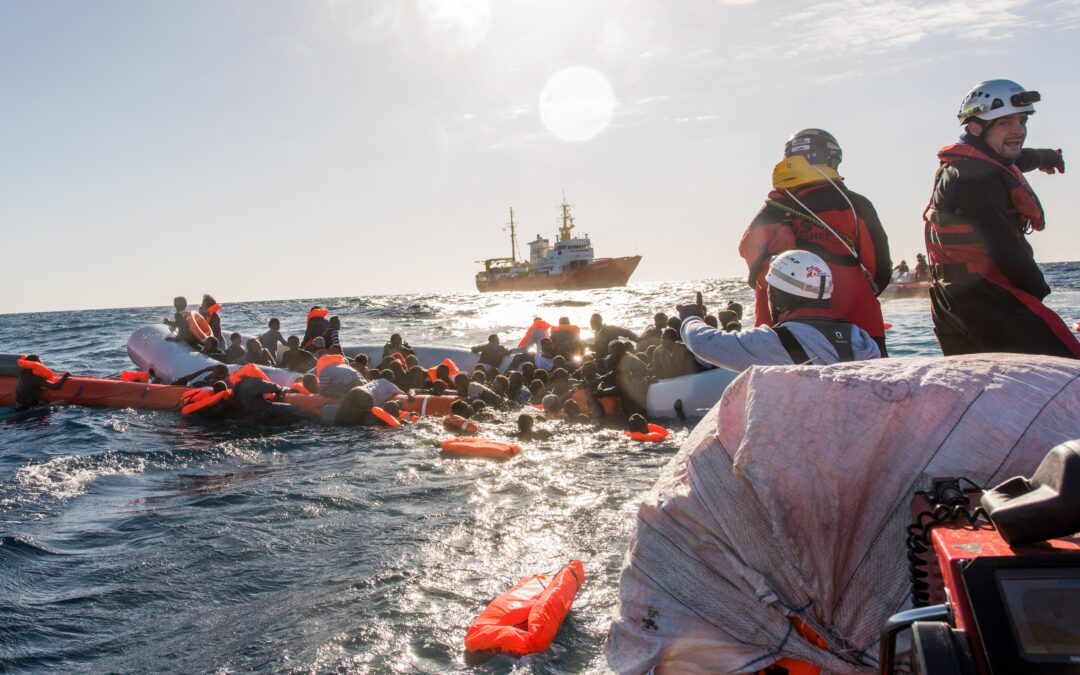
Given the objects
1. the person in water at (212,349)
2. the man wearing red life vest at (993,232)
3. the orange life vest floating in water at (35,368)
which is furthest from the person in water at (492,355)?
the man wearing red life vest at (993,232)

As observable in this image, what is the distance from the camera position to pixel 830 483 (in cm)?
181

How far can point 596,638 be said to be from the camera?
402 cm

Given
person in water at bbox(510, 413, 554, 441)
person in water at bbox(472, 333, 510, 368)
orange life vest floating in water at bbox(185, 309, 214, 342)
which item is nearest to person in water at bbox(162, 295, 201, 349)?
orange life vest floating in water at bbox(185, 309, 214, 342)

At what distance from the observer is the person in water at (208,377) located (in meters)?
12.9

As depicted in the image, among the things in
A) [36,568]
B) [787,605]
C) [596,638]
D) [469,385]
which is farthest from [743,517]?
[469,385]

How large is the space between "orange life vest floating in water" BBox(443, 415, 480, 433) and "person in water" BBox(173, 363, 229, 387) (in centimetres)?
432

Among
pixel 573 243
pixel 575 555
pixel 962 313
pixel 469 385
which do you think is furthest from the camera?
pixel 573 243

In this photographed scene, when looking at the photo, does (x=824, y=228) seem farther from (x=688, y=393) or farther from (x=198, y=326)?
(x=198, y=326)

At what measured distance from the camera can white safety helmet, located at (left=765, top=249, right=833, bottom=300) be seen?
309cm

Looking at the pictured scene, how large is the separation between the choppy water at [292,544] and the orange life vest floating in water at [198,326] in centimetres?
478

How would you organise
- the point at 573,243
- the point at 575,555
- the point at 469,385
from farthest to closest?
the point at 573,243 → the point at 469,385 → the point at 575,555

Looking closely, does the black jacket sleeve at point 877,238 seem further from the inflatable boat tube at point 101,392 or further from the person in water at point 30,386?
the person in water at point 30,386

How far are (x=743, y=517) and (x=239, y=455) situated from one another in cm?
890

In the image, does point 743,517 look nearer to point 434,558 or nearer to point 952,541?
point 952,541
